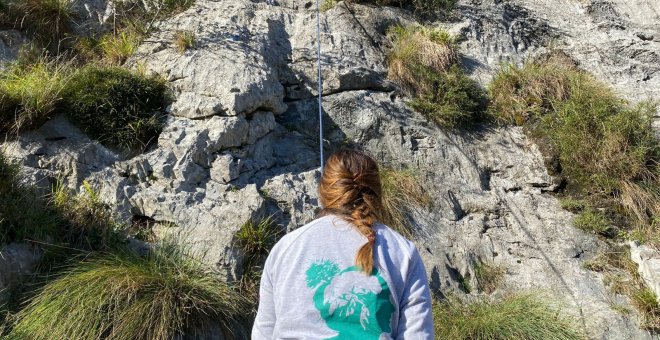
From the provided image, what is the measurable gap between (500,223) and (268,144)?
108 inches

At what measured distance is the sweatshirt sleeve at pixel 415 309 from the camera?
7.32ft

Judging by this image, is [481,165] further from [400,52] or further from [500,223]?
[400,52]

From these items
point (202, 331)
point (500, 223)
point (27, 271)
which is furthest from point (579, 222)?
point (27, 271)

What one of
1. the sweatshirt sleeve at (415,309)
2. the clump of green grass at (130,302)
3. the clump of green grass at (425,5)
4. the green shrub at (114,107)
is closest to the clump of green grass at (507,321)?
the clump of green grass at (130,302)

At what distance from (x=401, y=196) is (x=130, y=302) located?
10.3ft

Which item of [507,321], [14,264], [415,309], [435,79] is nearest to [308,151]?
[435,79]

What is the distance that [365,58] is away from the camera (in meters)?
8.03

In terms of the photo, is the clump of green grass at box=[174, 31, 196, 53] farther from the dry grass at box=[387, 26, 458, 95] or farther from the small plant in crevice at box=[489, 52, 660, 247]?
the small plant in crevice at box=[489, 52, 660, 247]

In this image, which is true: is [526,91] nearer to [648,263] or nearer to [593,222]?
[593,222]

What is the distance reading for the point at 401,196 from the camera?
21.0 ft

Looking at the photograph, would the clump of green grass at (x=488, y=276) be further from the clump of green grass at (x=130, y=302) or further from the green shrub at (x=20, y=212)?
the green shrub at (x=20, y=212)

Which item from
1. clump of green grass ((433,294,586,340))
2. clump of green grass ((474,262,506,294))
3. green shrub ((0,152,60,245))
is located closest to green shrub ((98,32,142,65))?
green shrub ((0,152,60,245))

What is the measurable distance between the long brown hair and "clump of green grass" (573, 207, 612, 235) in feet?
16.0

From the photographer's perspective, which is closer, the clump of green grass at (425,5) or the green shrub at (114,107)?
the green shrub at (114,107)
